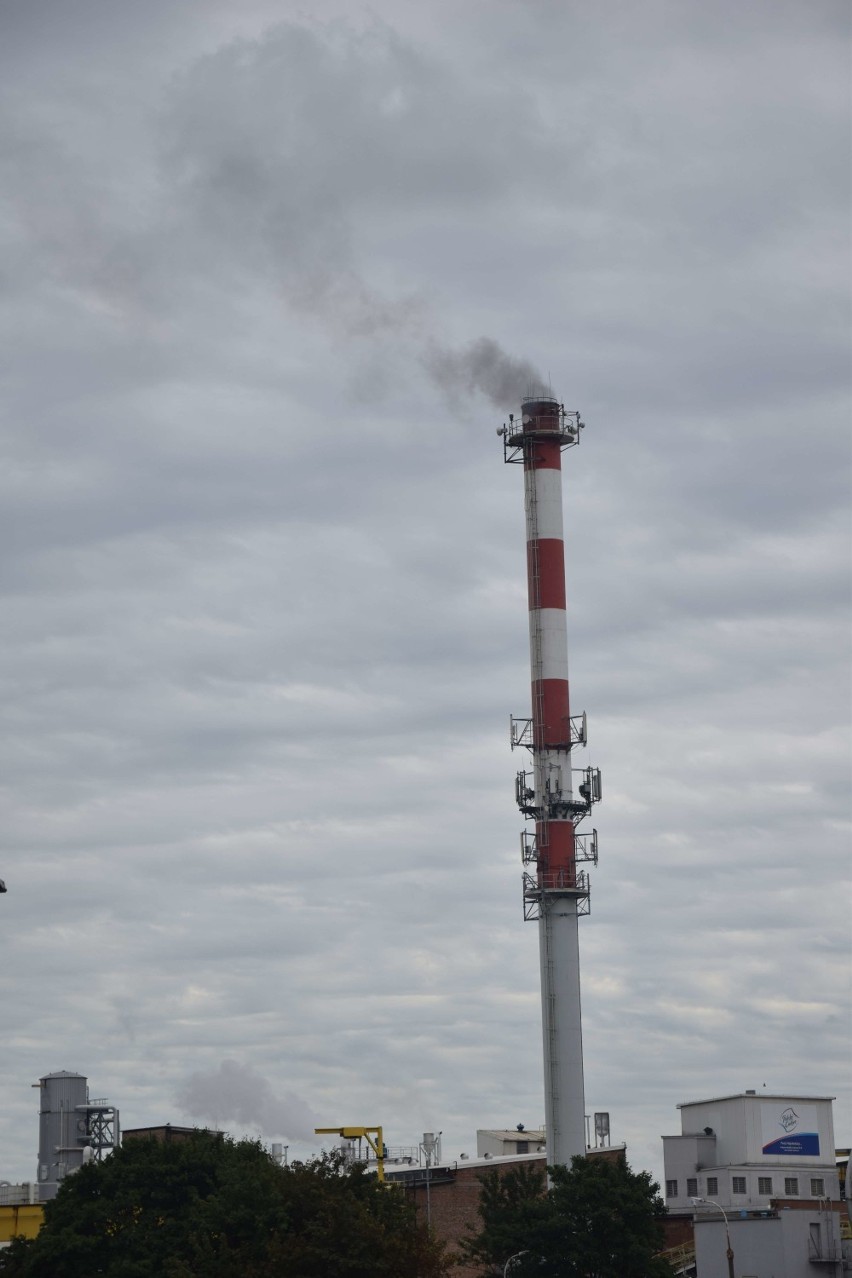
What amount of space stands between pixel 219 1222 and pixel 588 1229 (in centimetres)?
1716

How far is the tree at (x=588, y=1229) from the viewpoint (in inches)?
2904

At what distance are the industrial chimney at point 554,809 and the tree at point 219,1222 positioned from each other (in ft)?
53.7

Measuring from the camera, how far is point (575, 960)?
87.6m

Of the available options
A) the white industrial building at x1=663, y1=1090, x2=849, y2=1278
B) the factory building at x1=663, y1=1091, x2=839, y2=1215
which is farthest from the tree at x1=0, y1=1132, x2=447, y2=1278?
the factory building at x1=663, y1=1091, x2=839, y2=1215

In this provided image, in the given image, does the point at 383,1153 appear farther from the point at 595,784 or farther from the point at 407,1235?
the point at 407,1235

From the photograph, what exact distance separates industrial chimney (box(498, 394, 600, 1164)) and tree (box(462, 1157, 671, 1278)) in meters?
7.99

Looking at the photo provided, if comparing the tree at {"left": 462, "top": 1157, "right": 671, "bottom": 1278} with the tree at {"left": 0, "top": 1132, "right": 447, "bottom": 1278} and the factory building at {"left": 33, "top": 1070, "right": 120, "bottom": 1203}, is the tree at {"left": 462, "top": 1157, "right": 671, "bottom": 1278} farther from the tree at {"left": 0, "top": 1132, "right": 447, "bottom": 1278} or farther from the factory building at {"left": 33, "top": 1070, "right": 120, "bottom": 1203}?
the factory building at {"left": 33, "top": 1070, "right": 120, "bottom": 1203}

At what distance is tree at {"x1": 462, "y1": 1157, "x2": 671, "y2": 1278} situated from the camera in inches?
2904

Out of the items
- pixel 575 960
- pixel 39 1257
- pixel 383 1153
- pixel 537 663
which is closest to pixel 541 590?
pixel 537 663

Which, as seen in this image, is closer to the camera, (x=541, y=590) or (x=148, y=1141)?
(x=148, y=1141)

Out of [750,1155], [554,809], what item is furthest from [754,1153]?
[554,809]

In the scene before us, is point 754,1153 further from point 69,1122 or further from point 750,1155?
point 69,1122

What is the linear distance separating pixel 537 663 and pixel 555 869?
1004 cm

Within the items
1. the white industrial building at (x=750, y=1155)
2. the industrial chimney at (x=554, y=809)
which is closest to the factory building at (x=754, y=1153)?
the white industrial building at (x=750, y=1155)
